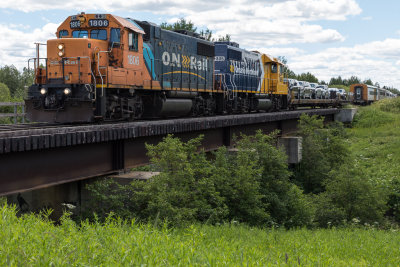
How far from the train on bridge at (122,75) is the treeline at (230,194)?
287cm

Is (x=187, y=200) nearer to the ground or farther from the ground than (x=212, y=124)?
nearer to the ground

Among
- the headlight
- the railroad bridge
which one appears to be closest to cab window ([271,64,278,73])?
the railroad bridge

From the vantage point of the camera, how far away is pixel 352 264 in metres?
7.43

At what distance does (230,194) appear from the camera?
41.5 ft

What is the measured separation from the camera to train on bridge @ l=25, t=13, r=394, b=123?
14.5 meters

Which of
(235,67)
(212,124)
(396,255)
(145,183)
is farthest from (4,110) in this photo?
(396,255)

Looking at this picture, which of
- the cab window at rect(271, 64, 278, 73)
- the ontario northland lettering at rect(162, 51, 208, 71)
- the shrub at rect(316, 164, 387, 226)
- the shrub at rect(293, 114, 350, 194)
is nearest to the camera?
the shrub at rect(316, 164, 387, 226)

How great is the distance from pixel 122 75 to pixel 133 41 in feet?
5.27

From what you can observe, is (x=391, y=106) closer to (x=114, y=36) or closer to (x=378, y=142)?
(x=378, y=142)

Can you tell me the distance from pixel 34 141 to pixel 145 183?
3224 mm

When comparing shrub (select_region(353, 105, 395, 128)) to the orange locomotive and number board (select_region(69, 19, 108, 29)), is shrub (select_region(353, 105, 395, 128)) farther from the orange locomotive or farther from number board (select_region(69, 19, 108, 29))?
number board (select_region(69, 19, 108, 29))

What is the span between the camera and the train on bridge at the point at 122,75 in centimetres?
1448

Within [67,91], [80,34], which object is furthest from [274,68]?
[67,91]

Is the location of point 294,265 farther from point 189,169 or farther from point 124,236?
point 189,169
